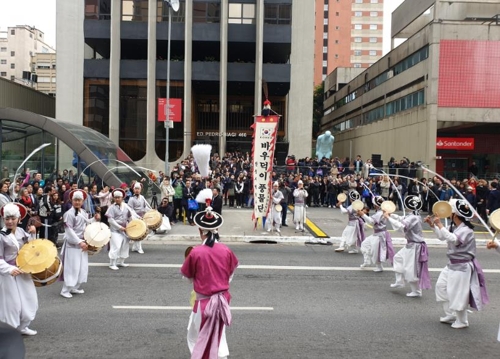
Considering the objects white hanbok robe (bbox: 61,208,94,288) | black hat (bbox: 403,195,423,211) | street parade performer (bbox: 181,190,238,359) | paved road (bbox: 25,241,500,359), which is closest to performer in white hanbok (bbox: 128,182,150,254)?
paved road (bbox: 25,241,500,359)

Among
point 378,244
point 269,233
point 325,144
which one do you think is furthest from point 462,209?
point 325,144

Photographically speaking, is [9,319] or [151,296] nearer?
[9,319]

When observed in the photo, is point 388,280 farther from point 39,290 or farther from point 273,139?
point 273,139

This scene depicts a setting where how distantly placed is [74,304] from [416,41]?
31.9 metres

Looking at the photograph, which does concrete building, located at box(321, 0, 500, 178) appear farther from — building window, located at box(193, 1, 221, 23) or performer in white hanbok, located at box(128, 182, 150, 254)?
performer in white hanbok, located at box(128, 182, 150, 254)

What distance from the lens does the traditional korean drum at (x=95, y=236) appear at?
367 inches

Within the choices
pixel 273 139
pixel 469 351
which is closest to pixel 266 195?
pixel 273 139

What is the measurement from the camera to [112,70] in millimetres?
38062

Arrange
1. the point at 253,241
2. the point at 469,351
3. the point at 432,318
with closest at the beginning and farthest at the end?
the point at 469,351
the point at 432,318
the point at 253,241

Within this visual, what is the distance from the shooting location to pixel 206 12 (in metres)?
39.1

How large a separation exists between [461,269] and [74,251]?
674 cm

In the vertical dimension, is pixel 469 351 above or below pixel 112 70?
below

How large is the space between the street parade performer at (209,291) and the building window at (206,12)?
118 ft

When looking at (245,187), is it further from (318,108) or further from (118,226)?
(318,108)
